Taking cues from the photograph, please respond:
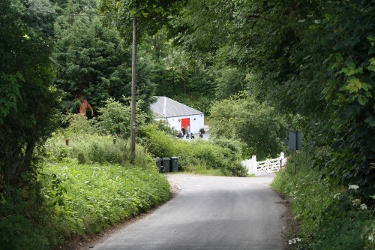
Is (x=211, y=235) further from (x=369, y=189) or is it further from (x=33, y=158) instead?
(x=369, y=189)

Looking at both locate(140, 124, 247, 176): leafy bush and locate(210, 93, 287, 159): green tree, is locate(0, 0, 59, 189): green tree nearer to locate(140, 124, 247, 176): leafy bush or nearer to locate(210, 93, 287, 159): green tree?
locate(140, 124, 247, 176): leafy bush

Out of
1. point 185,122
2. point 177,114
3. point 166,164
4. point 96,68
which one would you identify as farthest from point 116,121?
point 185,122

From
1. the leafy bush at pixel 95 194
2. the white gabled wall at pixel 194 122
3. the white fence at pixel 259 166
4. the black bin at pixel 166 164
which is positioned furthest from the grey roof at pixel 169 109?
the leafy bush at pixel 95 194

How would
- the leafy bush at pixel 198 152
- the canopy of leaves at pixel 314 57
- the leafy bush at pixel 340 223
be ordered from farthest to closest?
the leafy bush at pixel 198 152 < the canopy of leaves at pixel 314 57 < the leafy bush at pixel 340 223

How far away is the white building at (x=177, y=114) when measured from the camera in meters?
68.5

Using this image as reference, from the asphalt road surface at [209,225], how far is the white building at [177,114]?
4246 cm

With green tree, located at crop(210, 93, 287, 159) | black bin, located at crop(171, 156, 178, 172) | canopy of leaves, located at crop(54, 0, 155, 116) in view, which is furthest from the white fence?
black bin, located at crop(171, 156, 178, 172)

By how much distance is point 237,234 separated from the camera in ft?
48.8

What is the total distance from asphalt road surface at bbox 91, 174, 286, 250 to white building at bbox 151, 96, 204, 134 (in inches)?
1672

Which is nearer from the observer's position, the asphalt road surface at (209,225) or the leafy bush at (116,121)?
the asphalt road surface at (209,225)

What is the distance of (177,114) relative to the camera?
69.8m

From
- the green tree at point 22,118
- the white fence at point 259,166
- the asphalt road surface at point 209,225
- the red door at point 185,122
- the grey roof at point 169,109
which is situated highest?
the grey roof at point 169,109

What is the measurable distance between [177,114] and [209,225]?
53.4 metres

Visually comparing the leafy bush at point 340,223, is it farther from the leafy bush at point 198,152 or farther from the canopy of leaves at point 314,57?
the leafy bush at point 198,152
